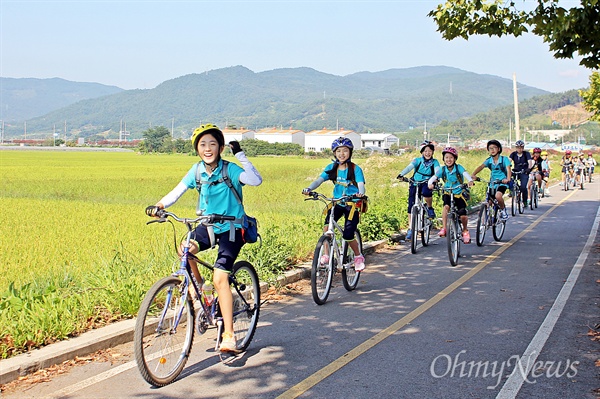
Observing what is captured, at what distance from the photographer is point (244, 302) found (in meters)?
6.25

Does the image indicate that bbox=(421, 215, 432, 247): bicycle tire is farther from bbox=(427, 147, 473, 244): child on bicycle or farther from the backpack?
the backpack

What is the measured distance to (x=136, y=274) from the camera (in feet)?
26.3

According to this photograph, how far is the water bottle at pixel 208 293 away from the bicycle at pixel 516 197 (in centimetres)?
1495

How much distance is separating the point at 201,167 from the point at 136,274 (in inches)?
105

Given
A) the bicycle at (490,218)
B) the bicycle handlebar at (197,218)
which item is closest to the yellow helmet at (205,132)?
the bicycle handlebar at (197,218)

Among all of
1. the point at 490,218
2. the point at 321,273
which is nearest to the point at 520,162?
the point at 490,218

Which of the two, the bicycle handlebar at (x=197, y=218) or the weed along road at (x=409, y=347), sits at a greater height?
the bicycle handlebar at (x=197, y=218)

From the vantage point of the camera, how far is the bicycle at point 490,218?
44.0 feet

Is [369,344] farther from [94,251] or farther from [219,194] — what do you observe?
[94,251]

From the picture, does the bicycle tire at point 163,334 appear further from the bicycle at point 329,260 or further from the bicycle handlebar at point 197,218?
the bicycle at point 329,260

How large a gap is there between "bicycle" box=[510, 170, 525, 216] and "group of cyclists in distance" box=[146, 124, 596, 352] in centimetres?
551

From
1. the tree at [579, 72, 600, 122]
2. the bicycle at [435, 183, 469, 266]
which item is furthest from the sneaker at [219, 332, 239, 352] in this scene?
the tree at [579, 72, 600, 122]

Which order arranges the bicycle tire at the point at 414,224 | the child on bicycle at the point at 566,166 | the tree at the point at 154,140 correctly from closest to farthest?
the bicycle tire at the point at 414,224 < the child on bicycle at the point at 566,166 < the tree at the point at 154,140

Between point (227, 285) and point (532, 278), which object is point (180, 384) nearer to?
point (227, 285)
